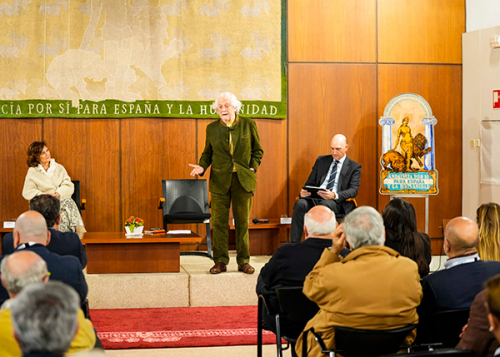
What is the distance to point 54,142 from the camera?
6.71m

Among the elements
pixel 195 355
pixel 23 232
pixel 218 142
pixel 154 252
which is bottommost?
pixel 195 355

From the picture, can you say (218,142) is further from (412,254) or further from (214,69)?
(412,254)

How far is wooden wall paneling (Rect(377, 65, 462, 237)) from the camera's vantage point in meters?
7.20

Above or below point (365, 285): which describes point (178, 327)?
below

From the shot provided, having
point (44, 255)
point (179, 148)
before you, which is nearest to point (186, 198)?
point (179, 148)

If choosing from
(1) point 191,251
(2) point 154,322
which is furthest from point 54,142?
(2) point 154,322

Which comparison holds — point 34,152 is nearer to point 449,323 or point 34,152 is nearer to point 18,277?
point 18,277

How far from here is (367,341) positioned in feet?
7.85

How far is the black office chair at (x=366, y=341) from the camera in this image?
2371mm

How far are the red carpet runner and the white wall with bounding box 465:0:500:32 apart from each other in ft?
15.1

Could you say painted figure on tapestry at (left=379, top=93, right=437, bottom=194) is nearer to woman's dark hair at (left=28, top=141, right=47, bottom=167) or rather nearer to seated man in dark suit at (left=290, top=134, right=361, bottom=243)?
seated man in dark suit at (left=290, top=134, right=361, bottom=243)

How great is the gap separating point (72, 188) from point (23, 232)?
3492mm

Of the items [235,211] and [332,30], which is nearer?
[235,211]

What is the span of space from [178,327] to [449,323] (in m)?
2.53
